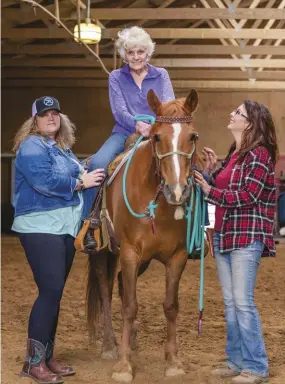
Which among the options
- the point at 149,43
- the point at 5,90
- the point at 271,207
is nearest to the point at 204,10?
the point at 149,43

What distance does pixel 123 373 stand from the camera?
453cm

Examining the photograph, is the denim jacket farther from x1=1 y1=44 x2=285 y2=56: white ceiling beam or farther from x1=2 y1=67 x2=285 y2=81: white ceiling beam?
x1=2 y1=67 x2=285 y2=81: white ceiling beam

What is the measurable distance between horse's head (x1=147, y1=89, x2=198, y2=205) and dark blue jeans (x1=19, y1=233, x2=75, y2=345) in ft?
2.96

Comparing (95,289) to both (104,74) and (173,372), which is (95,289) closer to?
(173,372)

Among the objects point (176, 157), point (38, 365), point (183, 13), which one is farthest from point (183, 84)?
point (176, 157)

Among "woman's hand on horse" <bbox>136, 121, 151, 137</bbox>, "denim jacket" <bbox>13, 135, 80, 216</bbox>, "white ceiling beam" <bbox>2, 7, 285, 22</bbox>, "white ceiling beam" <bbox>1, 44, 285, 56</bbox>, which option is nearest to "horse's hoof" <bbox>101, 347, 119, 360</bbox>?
"denim jacket" <bbox>13, 135, 80, 216</bbox>

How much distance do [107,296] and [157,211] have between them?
3.91ft

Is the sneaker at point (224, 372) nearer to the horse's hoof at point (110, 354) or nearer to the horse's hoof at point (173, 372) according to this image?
the horse's hoof at point (173, 372)

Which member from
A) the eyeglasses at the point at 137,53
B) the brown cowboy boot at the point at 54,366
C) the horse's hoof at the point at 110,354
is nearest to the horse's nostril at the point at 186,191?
the eyeglasses at the point at 137,53

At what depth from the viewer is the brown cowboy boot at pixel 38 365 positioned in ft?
14.6

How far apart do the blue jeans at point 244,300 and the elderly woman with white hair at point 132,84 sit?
1.02 meters

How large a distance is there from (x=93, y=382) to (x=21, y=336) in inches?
62.2

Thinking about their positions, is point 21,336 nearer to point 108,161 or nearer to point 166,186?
point 108,161

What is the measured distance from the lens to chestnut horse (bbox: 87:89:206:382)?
409cm
